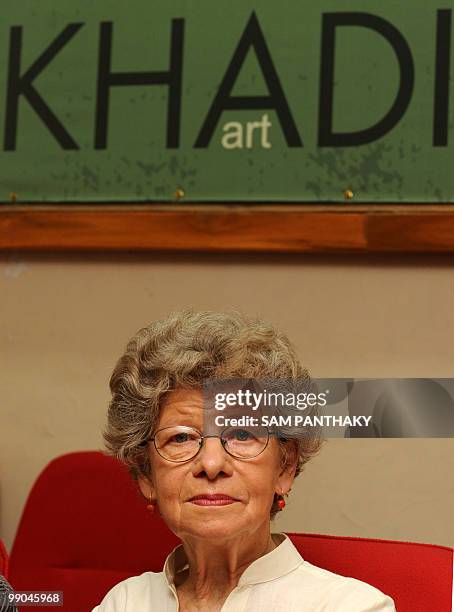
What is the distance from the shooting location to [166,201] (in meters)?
1.71

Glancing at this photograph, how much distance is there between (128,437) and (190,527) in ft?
0.45

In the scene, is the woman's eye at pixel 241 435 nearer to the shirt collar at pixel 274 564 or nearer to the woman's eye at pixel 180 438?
the woman's eye at pixel 180 438

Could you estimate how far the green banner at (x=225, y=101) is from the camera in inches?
63.5

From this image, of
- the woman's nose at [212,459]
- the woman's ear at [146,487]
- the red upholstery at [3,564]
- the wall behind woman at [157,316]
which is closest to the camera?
the woman's nose at [212,459]

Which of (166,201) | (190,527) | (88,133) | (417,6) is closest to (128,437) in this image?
(190,527)

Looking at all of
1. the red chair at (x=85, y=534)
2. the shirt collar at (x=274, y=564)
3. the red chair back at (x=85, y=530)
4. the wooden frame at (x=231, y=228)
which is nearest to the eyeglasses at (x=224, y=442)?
the shirt collar at (x=274, y=564)

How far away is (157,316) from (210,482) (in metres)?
0.73

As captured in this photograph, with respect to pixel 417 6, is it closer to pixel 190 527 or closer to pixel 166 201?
pixel 166 201

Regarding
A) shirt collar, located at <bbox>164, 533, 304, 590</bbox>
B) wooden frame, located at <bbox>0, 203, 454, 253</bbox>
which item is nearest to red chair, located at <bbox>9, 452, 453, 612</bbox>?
shirt collar, located at <bbox>164, 533, 304, 590</bbox>

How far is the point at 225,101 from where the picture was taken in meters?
1.69

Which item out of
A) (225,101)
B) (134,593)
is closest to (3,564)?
(134,593)

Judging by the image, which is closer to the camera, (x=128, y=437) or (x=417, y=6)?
(x=128, y=437)

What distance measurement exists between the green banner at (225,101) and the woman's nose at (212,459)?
0.79 metres

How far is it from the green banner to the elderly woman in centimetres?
66
